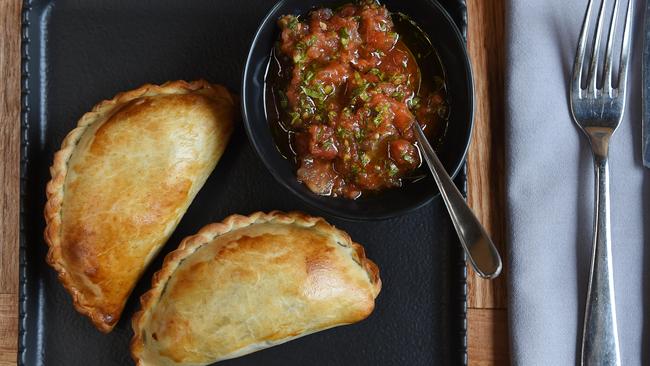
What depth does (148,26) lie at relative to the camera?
2547 mm

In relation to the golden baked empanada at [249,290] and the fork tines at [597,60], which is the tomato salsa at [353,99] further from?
the fork tines at [597,60]

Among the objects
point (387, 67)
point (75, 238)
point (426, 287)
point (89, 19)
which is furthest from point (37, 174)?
point (426, 287)

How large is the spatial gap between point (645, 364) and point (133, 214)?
1.98 m

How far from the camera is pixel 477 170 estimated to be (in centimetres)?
249

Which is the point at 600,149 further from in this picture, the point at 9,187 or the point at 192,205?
the point at 9,187

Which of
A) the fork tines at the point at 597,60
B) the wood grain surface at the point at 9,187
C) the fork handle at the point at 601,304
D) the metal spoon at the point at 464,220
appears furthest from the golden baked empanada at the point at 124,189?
the fork handle at the point at 601,304

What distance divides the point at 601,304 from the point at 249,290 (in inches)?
50.4

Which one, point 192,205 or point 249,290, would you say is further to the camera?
point 192,205

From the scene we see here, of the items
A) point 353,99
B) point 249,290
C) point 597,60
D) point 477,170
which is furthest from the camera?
point 477,170

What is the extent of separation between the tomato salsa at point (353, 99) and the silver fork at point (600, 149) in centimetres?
59

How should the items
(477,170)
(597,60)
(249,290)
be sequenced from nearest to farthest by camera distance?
(249,290)
(597,60)
(477,170)

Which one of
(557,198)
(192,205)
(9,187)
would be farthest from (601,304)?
(9,187)

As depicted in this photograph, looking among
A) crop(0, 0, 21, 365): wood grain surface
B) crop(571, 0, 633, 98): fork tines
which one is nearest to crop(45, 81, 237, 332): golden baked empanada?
crop(0, 0, 21, 365): wood grain surface

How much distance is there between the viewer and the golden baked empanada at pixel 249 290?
2.26 metres
